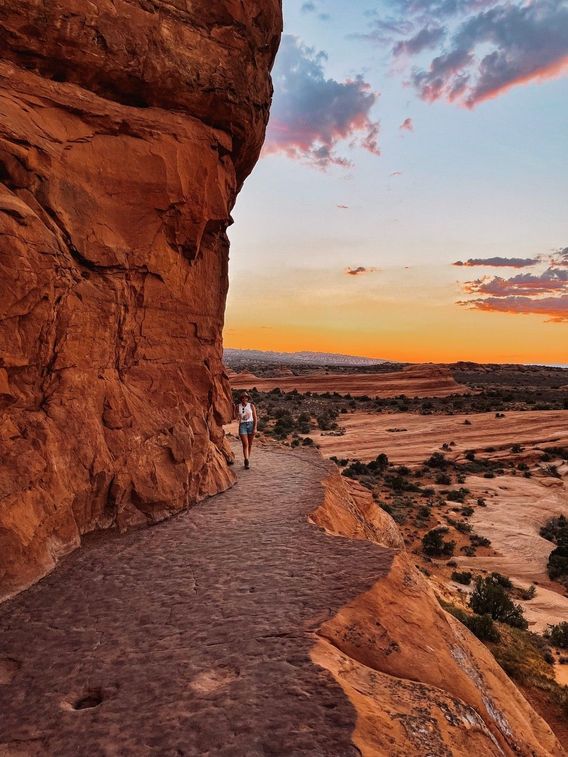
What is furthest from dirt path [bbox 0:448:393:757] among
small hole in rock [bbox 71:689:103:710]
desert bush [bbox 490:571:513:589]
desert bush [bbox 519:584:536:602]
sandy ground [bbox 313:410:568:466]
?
sandy ground [bbox 313:410:568:466]

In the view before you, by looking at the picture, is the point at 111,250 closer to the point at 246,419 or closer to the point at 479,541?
the point at 246,419

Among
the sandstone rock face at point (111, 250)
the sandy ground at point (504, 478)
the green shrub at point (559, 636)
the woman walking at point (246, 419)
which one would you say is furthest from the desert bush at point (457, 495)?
the sandstone rock face at point (111, 250)

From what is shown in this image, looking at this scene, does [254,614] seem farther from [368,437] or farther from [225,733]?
[368,437]

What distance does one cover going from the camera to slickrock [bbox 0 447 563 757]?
14.0 ft

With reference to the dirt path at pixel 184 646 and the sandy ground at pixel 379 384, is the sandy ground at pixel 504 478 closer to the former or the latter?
the dirt path at pixel 184 646

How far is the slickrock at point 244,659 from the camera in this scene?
14.0 ft

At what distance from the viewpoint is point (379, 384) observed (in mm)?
66875

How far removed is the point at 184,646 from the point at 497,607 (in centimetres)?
1249

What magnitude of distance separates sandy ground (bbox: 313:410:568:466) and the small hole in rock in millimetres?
28616

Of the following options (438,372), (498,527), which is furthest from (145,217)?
(438,372)

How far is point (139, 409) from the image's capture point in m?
10.2

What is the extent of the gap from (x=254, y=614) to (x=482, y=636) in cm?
972

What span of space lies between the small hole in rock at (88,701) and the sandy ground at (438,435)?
28.6 m

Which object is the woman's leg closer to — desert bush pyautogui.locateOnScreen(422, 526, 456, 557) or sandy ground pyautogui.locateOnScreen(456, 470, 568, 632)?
desert bush pyautogui.locateOnScreen(422, 526, 456, 557)
